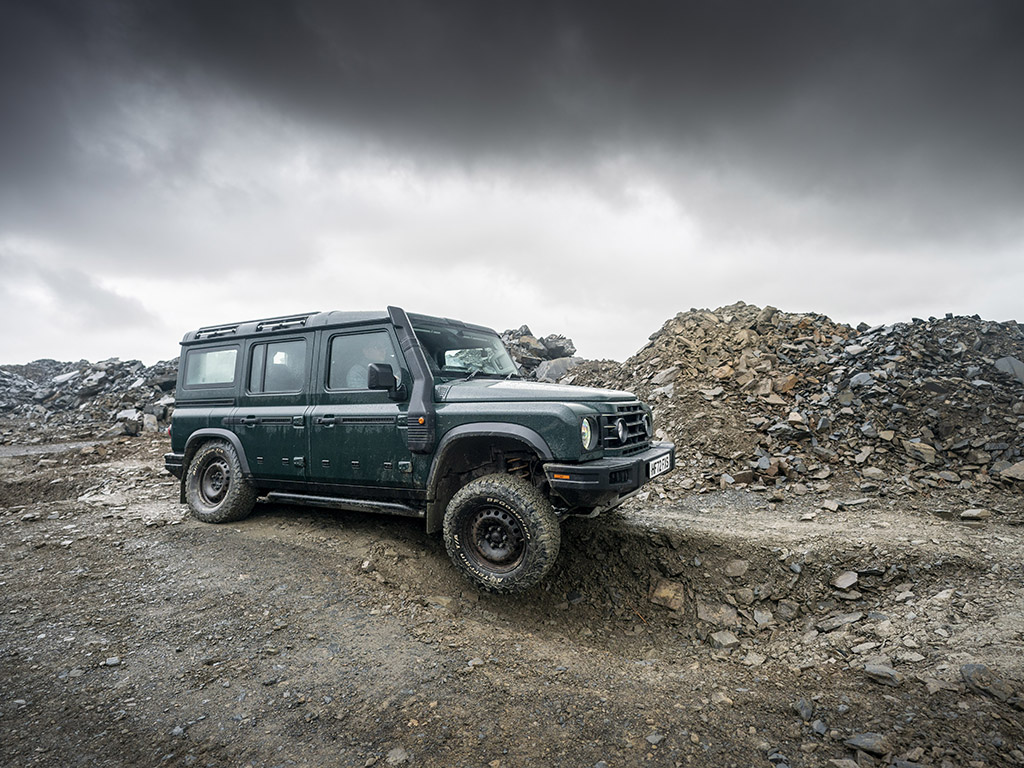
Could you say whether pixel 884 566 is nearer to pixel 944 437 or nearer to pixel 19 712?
pixel 944 437

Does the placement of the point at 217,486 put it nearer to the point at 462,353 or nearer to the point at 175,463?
the point at 175,463

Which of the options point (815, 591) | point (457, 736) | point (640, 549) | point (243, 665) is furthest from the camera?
point (640, 549)

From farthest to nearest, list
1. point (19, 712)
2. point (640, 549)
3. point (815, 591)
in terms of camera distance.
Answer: point (640, 549)
point (815, 591)
point (19, 712)

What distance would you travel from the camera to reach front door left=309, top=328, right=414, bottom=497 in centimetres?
444

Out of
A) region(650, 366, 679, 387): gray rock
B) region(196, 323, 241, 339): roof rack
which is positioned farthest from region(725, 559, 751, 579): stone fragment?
region(650, 366, 679, 387): gray rock

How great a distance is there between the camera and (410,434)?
4277 mm

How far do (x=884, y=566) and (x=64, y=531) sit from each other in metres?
8.27

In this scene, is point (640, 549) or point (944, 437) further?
point (944, 437)

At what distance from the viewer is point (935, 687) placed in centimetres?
266

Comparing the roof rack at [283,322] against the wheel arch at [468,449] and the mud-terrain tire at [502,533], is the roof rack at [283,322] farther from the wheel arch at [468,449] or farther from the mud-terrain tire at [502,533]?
the mud-terrain tire at [502,533]

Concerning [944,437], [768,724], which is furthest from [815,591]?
[944,437]

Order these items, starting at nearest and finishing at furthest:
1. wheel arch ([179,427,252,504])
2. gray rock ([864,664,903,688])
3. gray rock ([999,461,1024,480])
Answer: gray rock ([864,664,903,688])
wheel arch ([179,427,252,504])
gray rock ([999,461,1024,480])

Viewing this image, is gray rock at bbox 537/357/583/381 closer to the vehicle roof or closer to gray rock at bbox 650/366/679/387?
gray rock at bbox 650/366/679/387

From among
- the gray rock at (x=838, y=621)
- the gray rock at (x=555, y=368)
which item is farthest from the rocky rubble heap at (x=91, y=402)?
the gray rock at (x=838, y=621)
